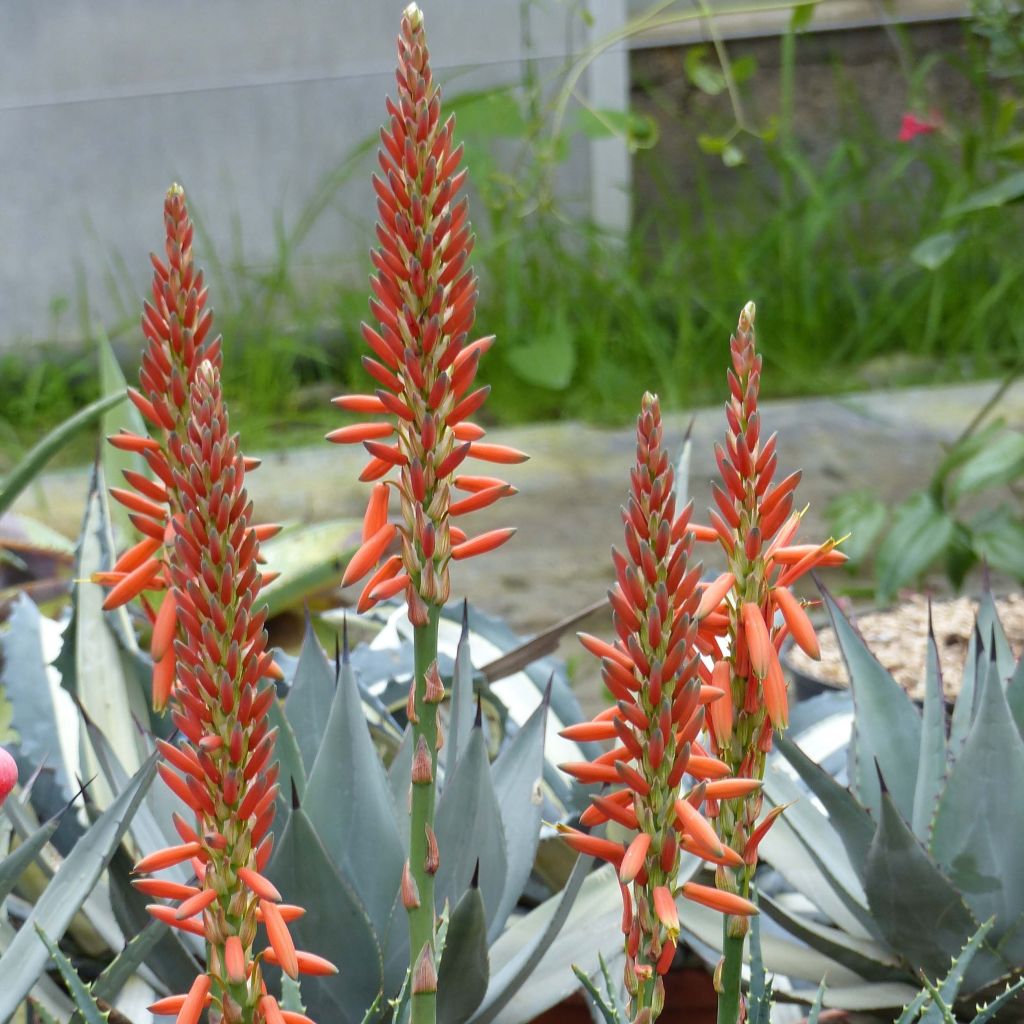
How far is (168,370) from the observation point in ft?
2.15

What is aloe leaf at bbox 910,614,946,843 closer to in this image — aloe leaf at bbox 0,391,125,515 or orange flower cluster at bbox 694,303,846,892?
orange flower cluster at bbox 694,303,846,892

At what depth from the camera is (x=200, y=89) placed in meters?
3.99

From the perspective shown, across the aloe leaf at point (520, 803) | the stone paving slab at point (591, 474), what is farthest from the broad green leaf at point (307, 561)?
the stone paving slab at point (591, 474)

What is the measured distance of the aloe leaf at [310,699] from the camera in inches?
44.6

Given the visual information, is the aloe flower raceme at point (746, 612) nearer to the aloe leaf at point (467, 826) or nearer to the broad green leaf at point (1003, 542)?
the aloe leaf at point (467, 826)

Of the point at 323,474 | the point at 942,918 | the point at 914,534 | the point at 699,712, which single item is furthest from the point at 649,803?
the point at 323,474

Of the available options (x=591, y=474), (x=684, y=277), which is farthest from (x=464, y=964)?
(x=684, y=277)

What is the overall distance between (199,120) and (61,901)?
11.5 feet

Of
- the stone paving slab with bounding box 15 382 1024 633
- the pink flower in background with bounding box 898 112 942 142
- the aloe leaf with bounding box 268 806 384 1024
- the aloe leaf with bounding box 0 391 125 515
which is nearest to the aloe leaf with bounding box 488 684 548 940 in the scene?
the aloe leaf with bounding box 268 806 384 1024

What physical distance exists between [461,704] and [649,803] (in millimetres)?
509

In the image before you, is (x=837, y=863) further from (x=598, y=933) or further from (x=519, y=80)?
(x=519, y=80)

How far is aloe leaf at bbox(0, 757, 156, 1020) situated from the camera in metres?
0.81

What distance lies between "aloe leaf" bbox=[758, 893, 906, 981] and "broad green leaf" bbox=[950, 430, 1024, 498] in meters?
A: 1.04

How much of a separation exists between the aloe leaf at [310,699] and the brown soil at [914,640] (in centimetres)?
84
